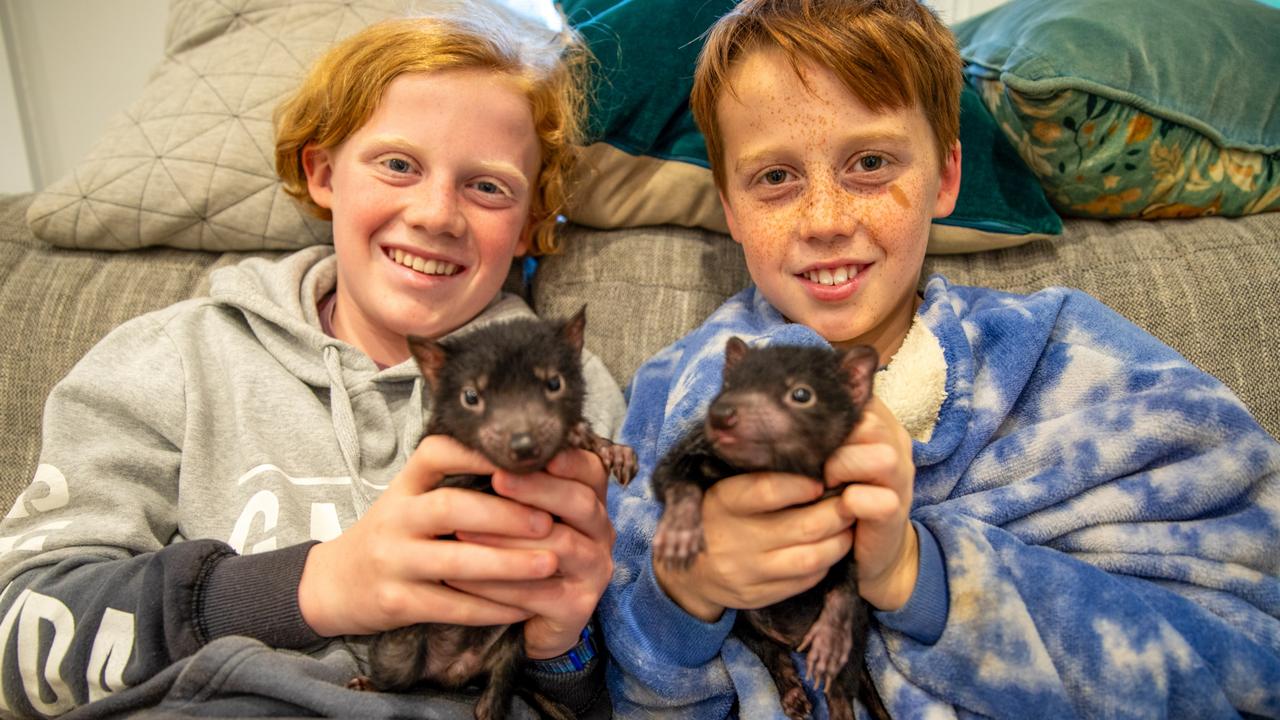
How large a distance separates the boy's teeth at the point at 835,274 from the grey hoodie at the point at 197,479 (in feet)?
2.52

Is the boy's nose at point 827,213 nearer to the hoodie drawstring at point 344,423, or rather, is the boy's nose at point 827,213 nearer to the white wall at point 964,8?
the hoodie drawstring at point 344,423

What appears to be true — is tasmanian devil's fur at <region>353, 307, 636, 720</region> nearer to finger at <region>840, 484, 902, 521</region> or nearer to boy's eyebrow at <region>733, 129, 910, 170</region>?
finger at <region>840, 484, 902, 521</region>

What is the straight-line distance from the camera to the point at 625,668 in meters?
1.88

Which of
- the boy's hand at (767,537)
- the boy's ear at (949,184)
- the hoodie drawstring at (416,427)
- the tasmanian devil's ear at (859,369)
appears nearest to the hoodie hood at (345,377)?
the hoodie drawstring at (416,427)

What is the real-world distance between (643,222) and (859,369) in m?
1.56

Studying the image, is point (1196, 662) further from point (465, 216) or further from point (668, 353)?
point (465, 216)

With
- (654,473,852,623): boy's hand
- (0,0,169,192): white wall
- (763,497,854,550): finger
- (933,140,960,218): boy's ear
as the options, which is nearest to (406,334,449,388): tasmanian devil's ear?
(654,473,852,623): boy's hand

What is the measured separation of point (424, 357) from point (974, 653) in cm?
134

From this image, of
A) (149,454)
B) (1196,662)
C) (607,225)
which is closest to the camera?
(1196,662)

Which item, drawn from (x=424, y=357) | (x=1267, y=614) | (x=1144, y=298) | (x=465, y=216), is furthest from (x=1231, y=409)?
(x=465, y=216)

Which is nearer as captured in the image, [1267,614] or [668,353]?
[1267,614]

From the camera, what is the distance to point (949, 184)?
93.4 inches

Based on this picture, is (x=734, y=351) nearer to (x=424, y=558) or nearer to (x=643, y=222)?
(x=424, y=558)

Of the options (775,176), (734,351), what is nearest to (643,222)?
(775,176)
